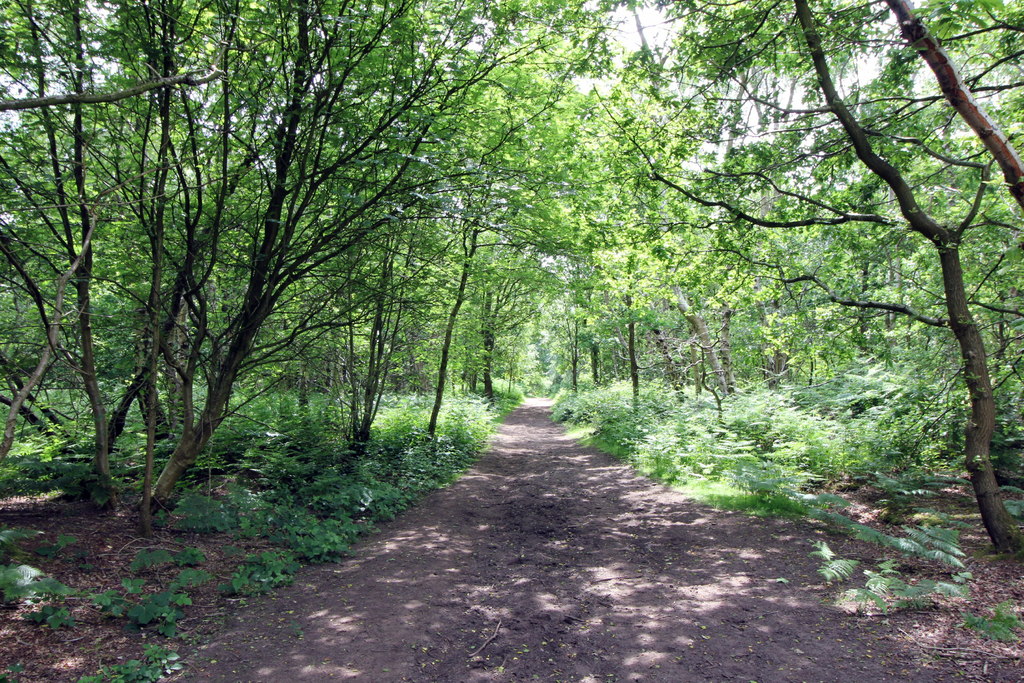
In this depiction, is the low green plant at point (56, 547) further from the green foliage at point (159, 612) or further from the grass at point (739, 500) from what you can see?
the grass at point (739, 500)

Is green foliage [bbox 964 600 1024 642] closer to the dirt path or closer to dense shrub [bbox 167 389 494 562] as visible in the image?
the dirt path

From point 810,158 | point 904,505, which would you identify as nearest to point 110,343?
point 810,158

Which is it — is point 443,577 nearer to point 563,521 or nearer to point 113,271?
point 563,521

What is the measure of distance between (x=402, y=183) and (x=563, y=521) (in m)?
5.23

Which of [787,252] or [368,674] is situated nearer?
[368,674]

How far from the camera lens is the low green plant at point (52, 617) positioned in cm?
379

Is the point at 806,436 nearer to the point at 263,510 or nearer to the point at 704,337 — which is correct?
the point at 704,337

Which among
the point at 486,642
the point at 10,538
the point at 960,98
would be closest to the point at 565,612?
the point at 486,642

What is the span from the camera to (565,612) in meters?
4.67

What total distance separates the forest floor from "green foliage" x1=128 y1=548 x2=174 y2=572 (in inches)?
9.1

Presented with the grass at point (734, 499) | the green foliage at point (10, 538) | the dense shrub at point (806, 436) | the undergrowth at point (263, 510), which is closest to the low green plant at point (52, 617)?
the undergrowth at point (263, 510)

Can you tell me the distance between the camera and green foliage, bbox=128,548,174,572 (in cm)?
475

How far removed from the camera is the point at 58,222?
5.98 m

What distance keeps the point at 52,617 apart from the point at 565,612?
12.7ft
